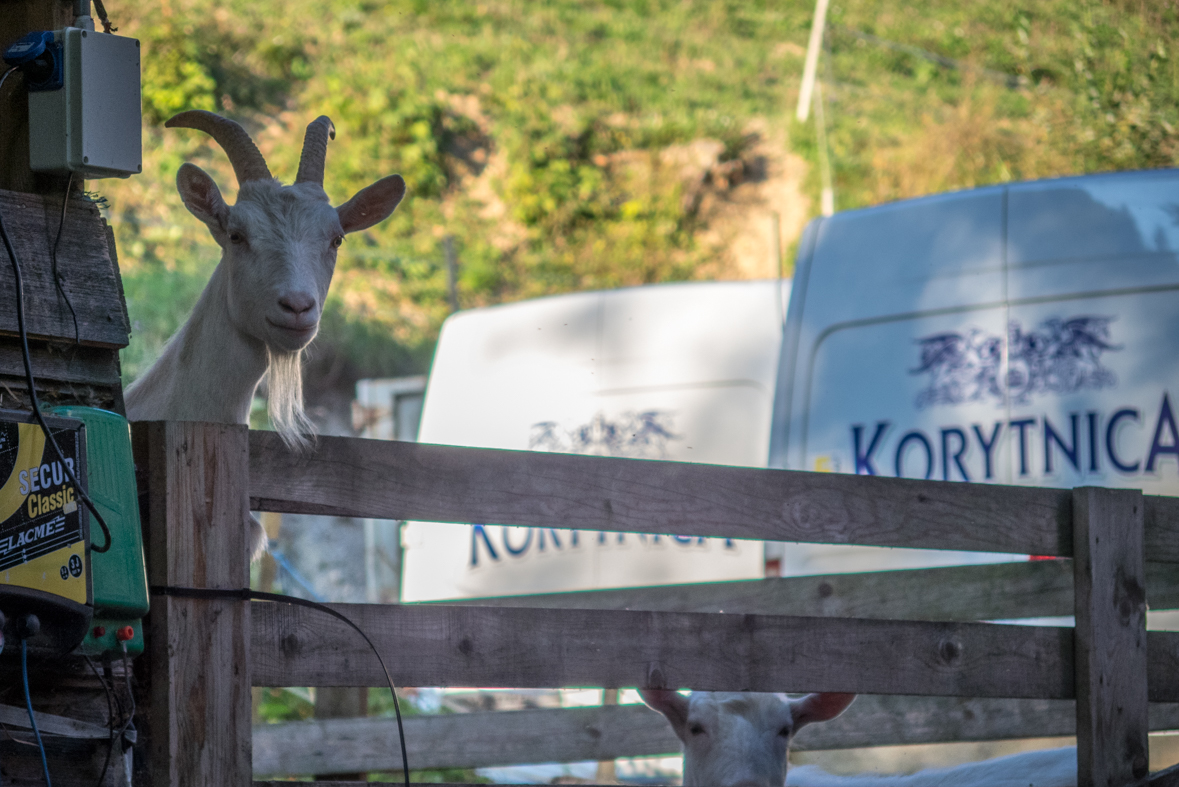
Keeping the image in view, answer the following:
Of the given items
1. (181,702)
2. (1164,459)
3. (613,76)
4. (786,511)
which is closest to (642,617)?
(786,511)

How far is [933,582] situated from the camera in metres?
4.04

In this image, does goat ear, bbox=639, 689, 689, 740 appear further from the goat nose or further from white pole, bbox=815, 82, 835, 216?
white pole, bbox=815, 82, 835, 216

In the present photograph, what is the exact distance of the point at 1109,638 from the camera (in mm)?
3254

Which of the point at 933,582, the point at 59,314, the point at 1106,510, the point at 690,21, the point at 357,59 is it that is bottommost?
the point at 933,582

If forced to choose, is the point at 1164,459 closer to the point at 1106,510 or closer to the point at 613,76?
the point at 1106,510

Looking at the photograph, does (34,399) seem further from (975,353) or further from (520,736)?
(975,353)

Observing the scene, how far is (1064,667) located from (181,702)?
2198mm

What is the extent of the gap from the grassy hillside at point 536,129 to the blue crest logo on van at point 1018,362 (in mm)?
7665

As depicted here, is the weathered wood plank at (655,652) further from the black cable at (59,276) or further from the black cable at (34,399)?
the black cable at (59,276)

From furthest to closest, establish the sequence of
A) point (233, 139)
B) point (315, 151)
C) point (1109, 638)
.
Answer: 1. point (315, 151)
2. point (233, 139)
3. point (1109, 638)

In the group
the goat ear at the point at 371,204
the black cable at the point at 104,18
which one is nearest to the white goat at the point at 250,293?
the goat ear at the point at 371,204

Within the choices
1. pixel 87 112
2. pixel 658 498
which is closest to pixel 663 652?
pixel 658 498

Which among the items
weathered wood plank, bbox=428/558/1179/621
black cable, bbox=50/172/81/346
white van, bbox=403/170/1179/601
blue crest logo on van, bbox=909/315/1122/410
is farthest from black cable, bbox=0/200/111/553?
blue crest logo on van, bbox=909/315/1122/410

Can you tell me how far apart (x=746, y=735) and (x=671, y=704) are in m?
0.24
